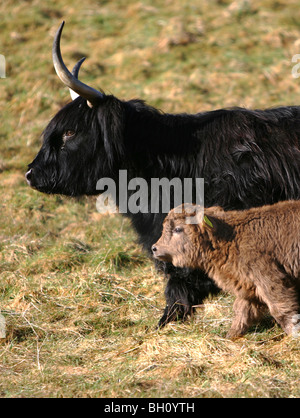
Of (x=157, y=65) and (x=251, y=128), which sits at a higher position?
(x=157, y=65)

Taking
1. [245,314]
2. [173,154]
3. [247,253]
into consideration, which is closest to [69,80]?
[173,154]

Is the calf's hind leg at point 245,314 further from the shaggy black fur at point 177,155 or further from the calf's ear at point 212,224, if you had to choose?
the calf's ear at point 212,224

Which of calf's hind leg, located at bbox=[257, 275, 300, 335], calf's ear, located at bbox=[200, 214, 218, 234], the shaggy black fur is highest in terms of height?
the shaggy black fur

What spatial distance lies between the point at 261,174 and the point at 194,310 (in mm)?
1382

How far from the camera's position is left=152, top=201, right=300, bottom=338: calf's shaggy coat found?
5.02 metres

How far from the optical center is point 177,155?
5879 mm

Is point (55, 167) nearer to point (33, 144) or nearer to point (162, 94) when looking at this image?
point (33, 144)

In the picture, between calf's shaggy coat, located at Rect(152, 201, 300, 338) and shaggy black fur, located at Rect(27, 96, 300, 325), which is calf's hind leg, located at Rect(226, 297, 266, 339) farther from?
shaggy black fur, located at Rect(27, 96, 300, 325)

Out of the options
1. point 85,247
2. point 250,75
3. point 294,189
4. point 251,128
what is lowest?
point 85,247

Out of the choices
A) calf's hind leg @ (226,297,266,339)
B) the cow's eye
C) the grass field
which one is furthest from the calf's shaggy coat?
the cow's eye

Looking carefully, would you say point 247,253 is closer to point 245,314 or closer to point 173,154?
point 245,314

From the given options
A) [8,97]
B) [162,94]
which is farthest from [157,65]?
[8,97]

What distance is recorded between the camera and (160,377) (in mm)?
4695

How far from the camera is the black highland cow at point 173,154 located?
566 centimetres
